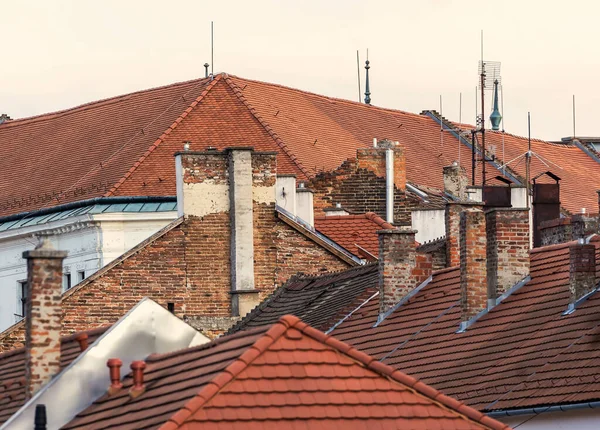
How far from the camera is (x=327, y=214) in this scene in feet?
197

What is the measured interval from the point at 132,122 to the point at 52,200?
3874 millimetres

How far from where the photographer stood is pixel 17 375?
30.8 meters

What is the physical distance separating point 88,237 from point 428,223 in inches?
363

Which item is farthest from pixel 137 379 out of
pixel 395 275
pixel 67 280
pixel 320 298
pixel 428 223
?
pixel 67 280

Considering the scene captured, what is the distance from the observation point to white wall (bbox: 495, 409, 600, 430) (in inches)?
1261

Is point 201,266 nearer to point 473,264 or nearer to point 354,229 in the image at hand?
point 354,229

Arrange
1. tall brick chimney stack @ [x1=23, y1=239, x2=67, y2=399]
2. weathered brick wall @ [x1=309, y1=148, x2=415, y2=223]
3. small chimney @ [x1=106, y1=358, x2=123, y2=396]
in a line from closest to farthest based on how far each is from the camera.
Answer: small chimney @ [x1=106, y1=358, x2=123, y2=396] → tall brick chimney stack @ [x1=23, y1=239, x2=67, y2=399] → weathered brick wall @ [x1=309, y1=148, x2=415, y2=223]

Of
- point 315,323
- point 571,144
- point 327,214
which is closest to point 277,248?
point 327,214

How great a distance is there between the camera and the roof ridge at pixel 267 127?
6419 centimetres

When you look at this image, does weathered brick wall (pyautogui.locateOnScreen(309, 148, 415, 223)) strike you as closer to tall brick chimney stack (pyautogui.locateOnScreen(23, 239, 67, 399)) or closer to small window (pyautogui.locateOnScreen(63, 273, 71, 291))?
small window (pyautogui.locateOnScreen(63, 273, 71, 291))

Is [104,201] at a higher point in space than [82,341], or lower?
higher

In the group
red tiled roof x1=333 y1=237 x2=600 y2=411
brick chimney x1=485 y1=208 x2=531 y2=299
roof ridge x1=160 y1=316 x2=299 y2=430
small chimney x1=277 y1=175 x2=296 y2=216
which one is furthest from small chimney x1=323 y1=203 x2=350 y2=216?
roof ridge x1=160 y1=316 x2=299 y2=430

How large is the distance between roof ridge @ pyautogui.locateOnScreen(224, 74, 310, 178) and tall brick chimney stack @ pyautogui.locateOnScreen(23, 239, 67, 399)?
3373cm

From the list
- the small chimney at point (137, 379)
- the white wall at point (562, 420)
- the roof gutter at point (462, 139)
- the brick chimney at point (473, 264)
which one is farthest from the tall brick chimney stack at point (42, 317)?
the roof gutter at point (462, 139)
